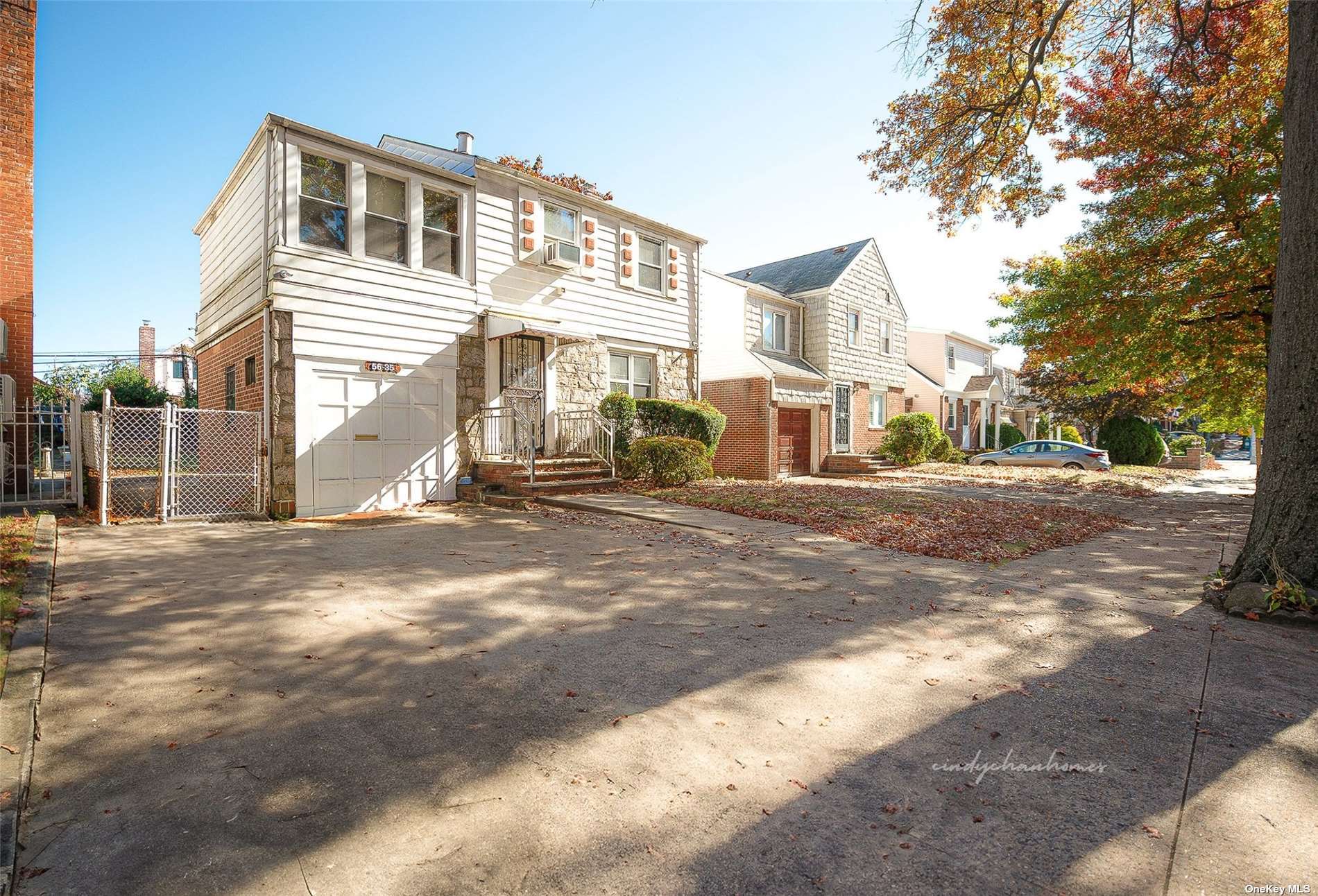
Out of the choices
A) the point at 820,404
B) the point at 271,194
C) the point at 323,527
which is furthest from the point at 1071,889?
the point at 820,404

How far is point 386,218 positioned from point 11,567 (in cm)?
807

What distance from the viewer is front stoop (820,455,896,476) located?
21.6 meters

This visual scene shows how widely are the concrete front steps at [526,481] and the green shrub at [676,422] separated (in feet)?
7.21

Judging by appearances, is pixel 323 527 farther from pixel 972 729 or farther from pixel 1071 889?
pixel 1071 889

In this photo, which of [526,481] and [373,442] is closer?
[373,442]

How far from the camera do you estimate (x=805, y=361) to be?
23234 mm

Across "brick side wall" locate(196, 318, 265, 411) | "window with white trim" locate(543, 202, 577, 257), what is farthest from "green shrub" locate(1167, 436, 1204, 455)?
"brick side wall" locate(196, 318, 265, 411)

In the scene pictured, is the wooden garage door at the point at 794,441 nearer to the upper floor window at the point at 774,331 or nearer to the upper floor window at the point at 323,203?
the upper floor window at the point at 774,331

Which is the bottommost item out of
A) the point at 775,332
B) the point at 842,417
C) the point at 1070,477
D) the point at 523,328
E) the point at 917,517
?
the point at 917,517

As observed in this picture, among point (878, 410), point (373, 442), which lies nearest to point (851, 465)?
point (878, 410)

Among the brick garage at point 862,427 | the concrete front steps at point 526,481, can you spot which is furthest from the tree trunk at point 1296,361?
the brick garage at point 862,427

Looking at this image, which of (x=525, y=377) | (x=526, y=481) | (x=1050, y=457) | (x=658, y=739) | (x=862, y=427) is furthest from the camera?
(x=1050, y=457)

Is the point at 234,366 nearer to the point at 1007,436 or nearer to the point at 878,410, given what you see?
the point at 878,410

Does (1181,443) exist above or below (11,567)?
above
